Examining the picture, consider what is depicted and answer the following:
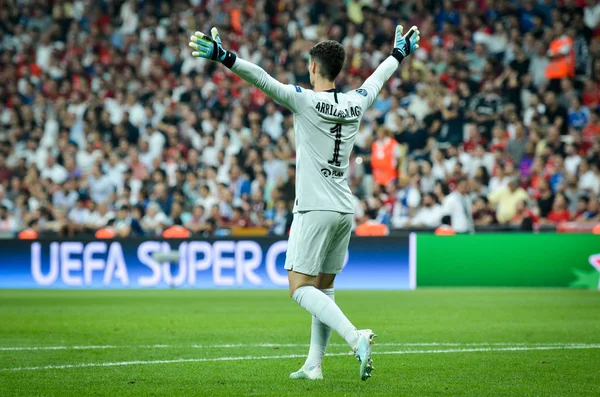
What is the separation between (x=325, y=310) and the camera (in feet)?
21.1

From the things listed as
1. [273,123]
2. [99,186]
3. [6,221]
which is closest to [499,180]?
[273,123]

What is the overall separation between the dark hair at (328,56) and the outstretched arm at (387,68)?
385 millimetres

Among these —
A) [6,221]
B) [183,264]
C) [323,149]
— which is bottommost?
[183,264]

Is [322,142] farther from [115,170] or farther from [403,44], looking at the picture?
[115,170]

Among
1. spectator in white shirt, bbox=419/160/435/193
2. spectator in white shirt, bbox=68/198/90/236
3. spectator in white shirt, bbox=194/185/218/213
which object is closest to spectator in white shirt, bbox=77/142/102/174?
spectator in white shirt, bbox=68/198/90/236

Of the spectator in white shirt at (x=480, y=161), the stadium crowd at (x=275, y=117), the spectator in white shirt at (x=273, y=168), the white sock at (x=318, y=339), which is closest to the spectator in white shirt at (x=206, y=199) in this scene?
the stadium crowd at (x=275, y=117)

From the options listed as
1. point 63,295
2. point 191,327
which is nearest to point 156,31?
point 63,295

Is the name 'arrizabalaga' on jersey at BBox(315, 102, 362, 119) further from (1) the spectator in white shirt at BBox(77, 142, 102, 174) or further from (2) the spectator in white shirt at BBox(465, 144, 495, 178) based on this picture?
(1) the spectator in white shirt at BBox(77, 142, 102, 174)

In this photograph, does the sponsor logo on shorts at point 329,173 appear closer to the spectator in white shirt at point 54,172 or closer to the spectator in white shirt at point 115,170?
the spectator in white shirt at point 115,170

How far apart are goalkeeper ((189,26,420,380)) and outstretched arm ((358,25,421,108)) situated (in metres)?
0.12

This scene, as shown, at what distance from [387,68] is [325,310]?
1.96m

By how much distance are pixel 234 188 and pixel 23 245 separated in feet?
14.9

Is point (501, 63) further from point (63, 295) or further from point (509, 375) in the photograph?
point (509, 375)

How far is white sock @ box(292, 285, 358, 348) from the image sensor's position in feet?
20.7
